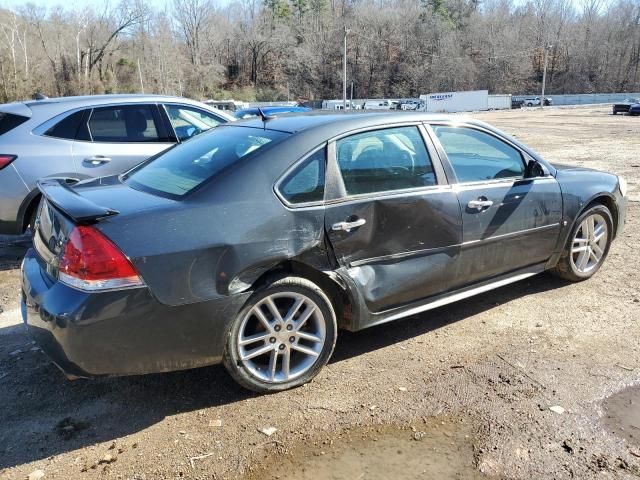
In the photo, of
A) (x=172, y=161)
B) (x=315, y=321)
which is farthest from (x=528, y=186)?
(x=172, y=161)

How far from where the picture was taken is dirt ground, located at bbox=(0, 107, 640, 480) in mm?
2645

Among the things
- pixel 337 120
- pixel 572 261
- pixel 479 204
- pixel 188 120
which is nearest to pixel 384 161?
pixel 337 120

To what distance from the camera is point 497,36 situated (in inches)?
4358

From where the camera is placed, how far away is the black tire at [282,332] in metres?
3.03

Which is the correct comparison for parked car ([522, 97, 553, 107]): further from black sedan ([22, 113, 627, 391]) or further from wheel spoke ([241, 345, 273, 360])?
wheel spoke ([241, 345, 273, 360])

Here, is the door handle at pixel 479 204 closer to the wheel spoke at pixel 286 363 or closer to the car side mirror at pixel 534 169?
the car side mirror at pixel 534 169

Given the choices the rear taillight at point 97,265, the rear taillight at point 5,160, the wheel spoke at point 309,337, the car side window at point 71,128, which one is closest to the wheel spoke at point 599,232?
the wheel spoke at point 309,337

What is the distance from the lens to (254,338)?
10.2ft

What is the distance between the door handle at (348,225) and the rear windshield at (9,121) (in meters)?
3.91

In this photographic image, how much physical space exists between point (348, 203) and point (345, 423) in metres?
1.26

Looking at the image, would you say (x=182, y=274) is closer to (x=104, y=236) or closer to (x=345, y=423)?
(x=104, y=236)

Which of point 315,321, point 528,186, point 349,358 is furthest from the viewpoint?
point 528,186

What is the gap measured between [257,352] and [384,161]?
4.82ft

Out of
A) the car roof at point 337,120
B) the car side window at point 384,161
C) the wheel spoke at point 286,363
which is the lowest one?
the wheel spoke at point 286,363
